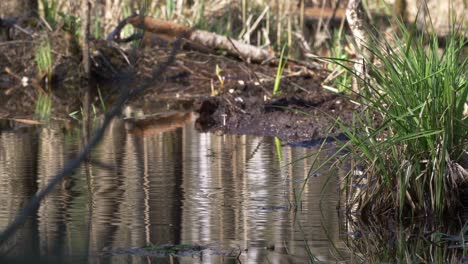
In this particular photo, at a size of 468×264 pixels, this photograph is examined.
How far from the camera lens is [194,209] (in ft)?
17.1

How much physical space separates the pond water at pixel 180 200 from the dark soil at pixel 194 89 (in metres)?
0.85

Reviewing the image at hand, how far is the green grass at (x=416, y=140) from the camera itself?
5.03m

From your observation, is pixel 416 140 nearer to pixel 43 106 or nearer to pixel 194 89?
pixel 43 106

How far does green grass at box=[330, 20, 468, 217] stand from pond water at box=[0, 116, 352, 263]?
0.31m

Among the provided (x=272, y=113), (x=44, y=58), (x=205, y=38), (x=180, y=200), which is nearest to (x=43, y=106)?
(x=44, y=58)

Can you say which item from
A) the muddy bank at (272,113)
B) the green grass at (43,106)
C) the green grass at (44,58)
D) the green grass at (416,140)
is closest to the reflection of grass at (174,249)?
the green grass at (416,140)

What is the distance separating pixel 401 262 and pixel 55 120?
5.62 meters

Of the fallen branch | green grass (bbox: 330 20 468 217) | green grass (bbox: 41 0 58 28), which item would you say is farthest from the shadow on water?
green grass (bbox: 41 0 58 28)

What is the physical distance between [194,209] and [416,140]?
3.81 feet

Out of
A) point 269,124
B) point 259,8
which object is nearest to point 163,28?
point 259,8

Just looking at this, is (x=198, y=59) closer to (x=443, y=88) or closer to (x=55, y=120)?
(x=55, y=120)

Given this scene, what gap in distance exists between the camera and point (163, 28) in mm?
12531

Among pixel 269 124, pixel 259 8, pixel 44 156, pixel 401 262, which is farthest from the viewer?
pixel 259 8

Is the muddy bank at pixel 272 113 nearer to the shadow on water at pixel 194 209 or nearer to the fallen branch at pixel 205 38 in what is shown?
the shadow on water at pixel 194 209
